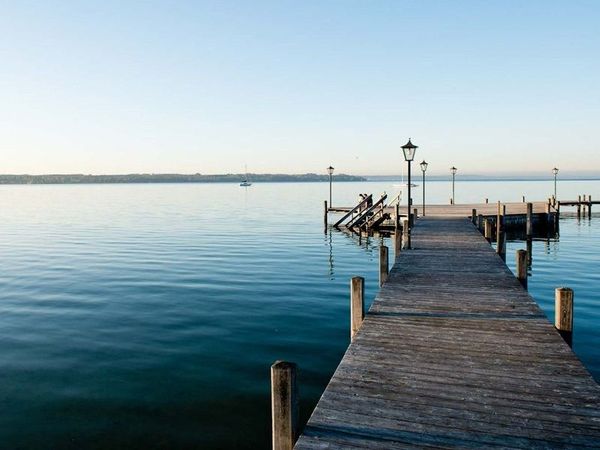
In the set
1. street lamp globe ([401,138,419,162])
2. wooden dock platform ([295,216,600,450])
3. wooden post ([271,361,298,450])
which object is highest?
street lamp globe ([401,138,419,162])

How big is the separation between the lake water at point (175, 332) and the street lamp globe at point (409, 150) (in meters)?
4.85

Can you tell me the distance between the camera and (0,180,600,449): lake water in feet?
26.7

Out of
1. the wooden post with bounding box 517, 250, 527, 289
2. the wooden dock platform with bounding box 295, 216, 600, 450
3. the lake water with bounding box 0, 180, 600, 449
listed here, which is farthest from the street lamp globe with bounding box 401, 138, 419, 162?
the wooden dock platform with bounding box 295, 216, 600, 450

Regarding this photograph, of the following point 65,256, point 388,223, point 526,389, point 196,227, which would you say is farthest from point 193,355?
point 196,227

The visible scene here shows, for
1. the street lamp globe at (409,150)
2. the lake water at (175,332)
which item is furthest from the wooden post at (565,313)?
the street lamp globe at (409,150)

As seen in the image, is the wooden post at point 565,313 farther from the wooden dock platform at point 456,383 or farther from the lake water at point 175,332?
the lake water at point 175,332

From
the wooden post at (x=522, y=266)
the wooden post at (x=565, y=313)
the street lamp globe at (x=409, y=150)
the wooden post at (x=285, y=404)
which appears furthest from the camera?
the street lamp globe at (x=409, y=150)

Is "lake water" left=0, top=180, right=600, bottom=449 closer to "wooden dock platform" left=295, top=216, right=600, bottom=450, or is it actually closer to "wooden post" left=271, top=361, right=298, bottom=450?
"wooden dock platform" left=295, top=216, right=600, bottom=450

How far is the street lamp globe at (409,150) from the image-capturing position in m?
18.1

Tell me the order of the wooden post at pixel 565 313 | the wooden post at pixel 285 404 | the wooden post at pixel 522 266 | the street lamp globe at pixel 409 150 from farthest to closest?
the street lamp globe at pixel 409 150, the wooden post at pixel 522 266, the wooden post at pixel 565 313, the wooden post at pixel 285 404

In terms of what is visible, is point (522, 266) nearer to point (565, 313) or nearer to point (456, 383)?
point (565, 313)

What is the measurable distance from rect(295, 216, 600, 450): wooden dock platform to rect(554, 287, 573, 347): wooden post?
0.51ft

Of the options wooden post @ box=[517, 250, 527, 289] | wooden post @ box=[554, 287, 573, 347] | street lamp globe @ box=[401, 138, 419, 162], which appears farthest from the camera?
street lamp globe @ box=[401, 138, 419, 162]

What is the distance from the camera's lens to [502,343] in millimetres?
7656
